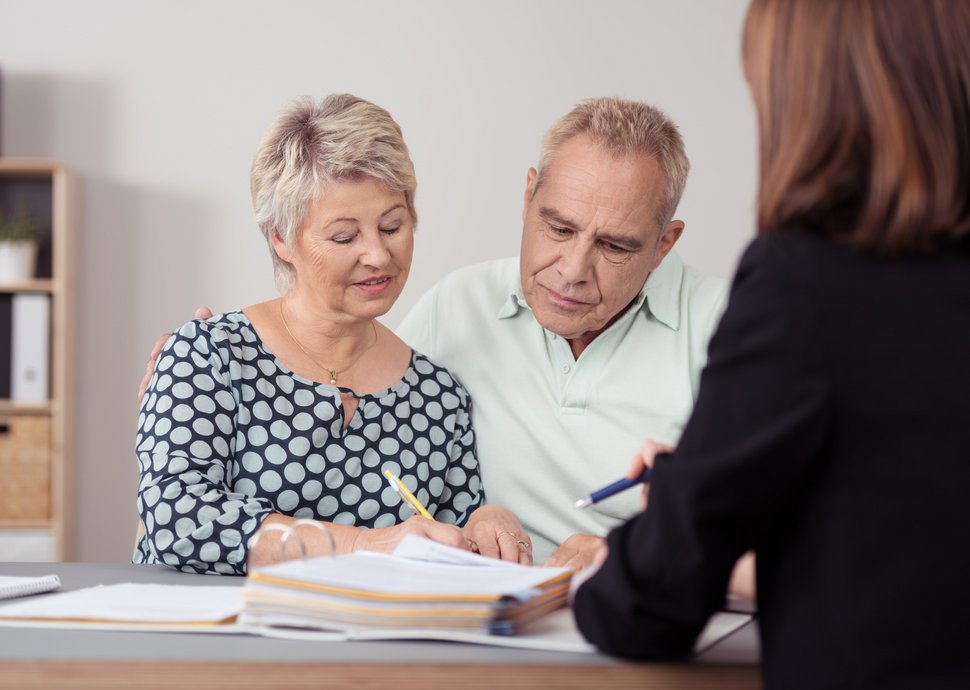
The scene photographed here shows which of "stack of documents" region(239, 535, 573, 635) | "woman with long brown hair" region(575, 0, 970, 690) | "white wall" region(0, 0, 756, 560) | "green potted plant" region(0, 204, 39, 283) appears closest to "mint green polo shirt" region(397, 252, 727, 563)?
"stack of documents" region(239, 535, 573, 635)

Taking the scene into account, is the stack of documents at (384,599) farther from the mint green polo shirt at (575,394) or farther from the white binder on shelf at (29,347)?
the white binder on shelf at (29,347)

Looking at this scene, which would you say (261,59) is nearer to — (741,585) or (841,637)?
(741,585)

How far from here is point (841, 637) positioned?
88 centimetres

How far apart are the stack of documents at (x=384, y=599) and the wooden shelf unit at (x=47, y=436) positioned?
125 inches

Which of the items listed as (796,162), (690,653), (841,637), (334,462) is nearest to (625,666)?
(690,653)

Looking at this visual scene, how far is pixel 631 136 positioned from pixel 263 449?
892 millimetres

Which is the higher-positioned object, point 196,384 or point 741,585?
point 196,384

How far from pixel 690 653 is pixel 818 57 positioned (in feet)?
1.90

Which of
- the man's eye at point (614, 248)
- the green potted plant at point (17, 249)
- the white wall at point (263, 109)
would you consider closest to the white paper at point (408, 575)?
the man's eye at point (614, 248)

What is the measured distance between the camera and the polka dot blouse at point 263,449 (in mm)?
1589

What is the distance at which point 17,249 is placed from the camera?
4.00m

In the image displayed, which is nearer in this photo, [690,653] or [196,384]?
[690,653]

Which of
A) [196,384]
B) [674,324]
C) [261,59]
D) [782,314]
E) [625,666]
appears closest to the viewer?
[782,314]

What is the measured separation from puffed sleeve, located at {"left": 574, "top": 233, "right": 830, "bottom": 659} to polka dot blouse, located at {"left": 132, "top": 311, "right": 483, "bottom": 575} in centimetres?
80
